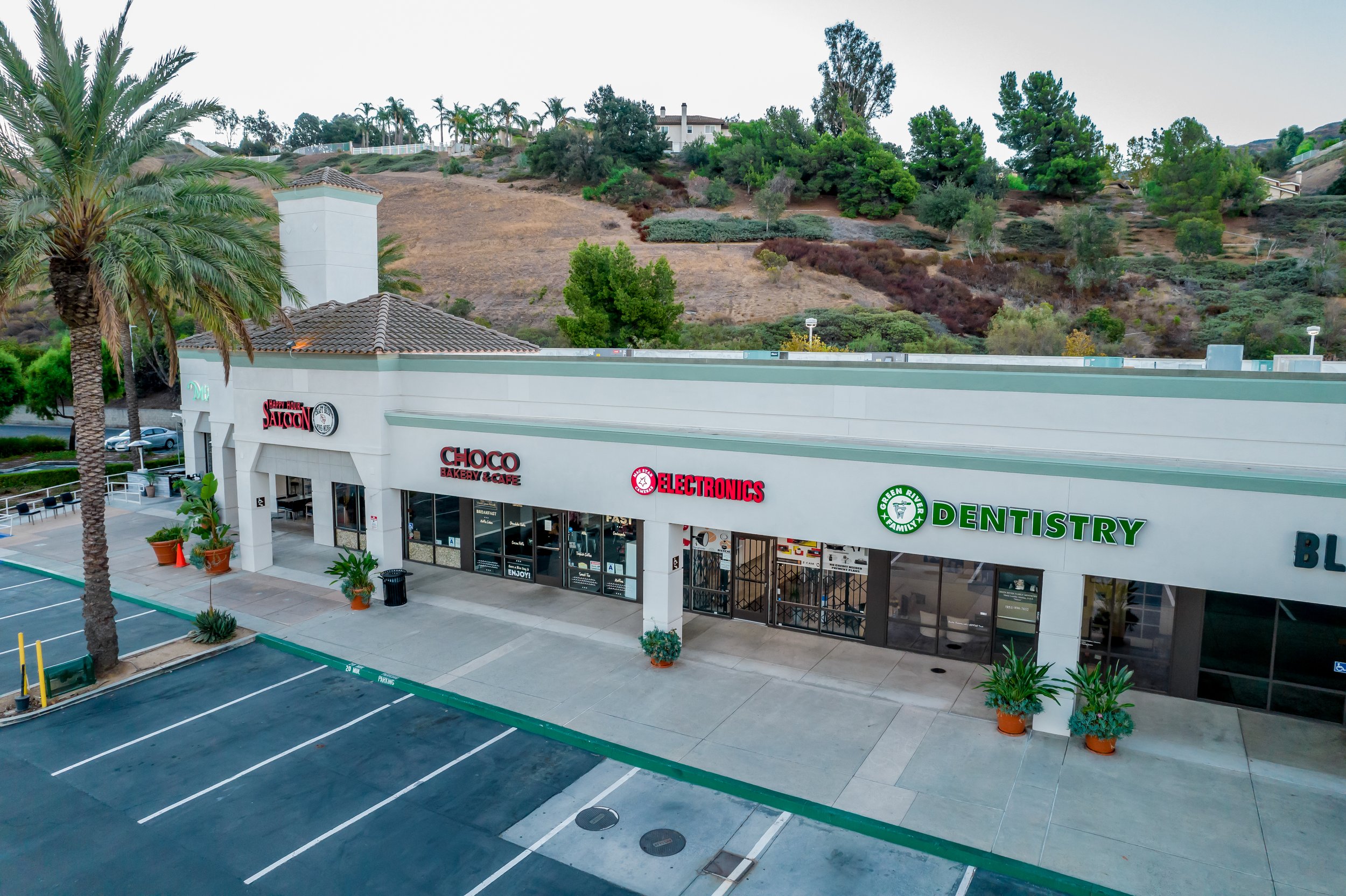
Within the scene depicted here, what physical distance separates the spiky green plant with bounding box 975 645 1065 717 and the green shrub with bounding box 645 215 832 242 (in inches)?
2633

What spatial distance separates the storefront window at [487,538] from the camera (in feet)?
78.2

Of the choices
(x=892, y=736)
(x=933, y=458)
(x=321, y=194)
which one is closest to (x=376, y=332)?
(x=321, y=194)

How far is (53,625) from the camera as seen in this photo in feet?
66.4

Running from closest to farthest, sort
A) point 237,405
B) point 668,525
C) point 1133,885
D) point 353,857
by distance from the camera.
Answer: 1. point 1133,885
2. point 353,857
3. point 668,525
4. point 237,405

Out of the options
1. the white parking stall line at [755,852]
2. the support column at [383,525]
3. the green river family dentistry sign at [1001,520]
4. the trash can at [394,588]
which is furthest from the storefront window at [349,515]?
the white parking stall line at [755,852]

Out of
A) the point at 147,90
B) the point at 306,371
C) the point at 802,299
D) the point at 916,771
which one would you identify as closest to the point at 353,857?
the point at 916,771

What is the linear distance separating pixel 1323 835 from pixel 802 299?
186 feet

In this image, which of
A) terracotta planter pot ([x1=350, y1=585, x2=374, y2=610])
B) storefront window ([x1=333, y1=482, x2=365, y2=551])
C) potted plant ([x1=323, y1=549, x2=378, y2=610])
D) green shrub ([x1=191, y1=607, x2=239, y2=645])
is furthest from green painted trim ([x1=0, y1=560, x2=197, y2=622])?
storefront window ([x1=333, y1=482, x2=365, y2=551])

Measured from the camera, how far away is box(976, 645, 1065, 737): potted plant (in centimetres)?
1391

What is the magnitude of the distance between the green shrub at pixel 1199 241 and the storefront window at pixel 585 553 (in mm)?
67479

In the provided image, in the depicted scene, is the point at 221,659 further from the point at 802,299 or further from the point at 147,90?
the point at 802,299

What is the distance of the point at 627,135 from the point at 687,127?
33.7 metres

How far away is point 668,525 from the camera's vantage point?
17.5 meters

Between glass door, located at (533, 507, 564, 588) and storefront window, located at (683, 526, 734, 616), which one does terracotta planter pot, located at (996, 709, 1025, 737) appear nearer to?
storefront window, located at (683, 526, 734, 616)
